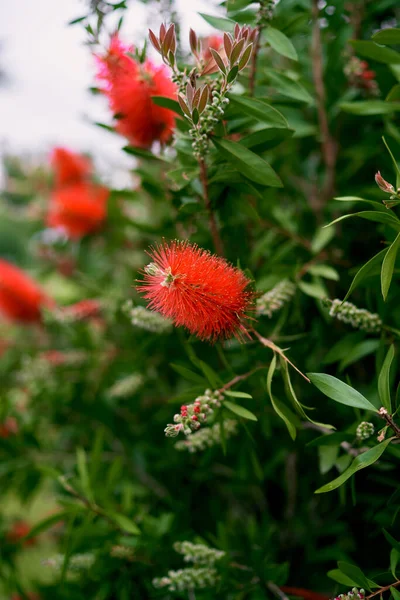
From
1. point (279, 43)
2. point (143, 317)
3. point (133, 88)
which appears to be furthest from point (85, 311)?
point (279, 43)

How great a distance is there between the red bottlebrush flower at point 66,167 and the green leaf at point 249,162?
848 mm

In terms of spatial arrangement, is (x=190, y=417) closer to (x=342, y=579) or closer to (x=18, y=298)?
(x=342, y=579)

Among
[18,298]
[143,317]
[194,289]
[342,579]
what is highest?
[194,289]

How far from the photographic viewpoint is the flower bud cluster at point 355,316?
1.66 ft

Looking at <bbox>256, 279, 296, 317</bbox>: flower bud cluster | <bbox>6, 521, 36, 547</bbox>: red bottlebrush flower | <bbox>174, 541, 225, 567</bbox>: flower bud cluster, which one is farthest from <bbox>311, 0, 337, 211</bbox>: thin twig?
<bbox>6, 521, 36, 547</bbox>: red bottlebrush flower

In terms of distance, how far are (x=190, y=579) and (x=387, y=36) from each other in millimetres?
612

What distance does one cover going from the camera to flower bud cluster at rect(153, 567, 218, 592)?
0.56 meters

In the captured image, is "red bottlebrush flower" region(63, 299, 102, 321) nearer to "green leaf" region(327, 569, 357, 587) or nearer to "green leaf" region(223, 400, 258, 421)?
"green leaf" region(223, 400, 258, 421)

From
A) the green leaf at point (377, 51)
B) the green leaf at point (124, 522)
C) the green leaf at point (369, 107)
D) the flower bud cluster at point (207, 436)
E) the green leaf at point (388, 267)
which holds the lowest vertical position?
the green leaf at point (124, 522)

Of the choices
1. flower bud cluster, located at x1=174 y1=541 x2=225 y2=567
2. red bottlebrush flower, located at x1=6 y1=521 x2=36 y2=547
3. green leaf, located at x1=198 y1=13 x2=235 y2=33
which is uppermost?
green leaf, located at x1=198 y1=13 x2=235 y2=33

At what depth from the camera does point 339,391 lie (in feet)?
1.45

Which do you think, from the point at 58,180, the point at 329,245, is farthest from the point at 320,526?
the point at 58,180

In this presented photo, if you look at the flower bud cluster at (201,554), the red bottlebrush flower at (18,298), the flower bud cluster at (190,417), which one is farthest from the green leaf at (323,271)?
the red bottlebrush flower at (18,298)

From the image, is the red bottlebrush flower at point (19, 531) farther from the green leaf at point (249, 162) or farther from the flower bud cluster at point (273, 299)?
the green leaf at point (249, 162)
